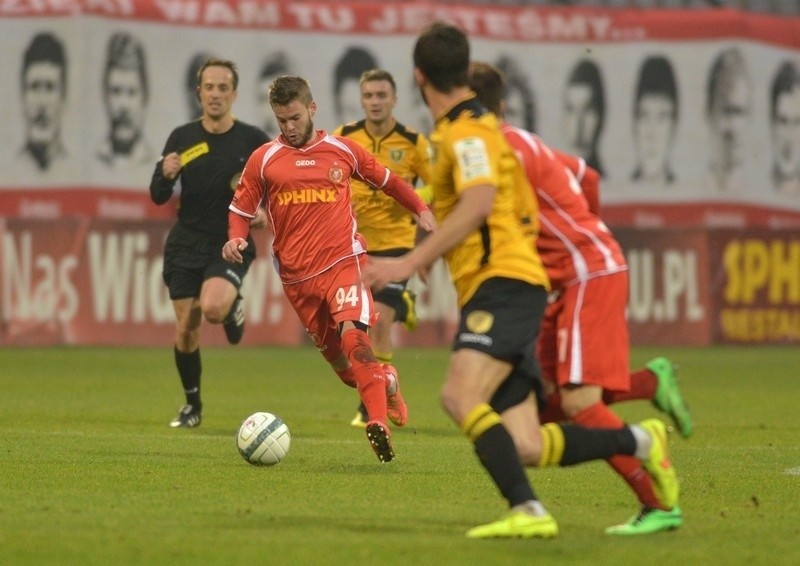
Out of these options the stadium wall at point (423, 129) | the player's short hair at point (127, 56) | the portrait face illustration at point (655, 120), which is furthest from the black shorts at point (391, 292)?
the portrait face illustration at point (655, 120)

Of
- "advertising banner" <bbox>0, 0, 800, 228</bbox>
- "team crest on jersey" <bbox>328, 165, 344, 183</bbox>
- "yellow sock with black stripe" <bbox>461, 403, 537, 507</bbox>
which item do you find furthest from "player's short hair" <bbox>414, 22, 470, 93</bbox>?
"advertising banner" <bbox>0, 0, 800, 228</bbox>

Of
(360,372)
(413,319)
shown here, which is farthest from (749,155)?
(360,372)

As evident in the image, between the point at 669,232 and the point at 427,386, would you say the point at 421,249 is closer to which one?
the point at 427,386

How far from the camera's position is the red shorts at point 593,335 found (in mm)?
6598

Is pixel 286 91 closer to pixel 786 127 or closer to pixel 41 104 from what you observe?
pixel 41 104

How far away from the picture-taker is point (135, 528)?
21.9 ft

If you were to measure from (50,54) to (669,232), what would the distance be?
Answer: 8.42 meters

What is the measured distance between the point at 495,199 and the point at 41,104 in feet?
50.8

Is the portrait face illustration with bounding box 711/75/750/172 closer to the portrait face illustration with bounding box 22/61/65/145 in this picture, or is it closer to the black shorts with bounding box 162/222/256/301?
the portrait face illustration with bounding box 22/61/65/145

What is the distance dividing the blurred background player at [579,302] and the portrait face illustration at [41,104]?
1506 cm

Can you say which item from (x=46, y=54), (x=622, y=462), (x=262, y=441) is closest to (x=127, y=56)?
(x=46, y=54)

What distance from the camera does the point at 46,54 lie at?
21047 mm

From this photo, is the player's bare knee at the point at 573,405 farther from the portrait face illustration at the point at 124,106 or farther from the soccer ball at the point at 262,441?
the portrait face illustration at the point at 124,106

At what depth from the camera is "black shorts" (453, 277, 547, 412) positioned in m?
6.38
